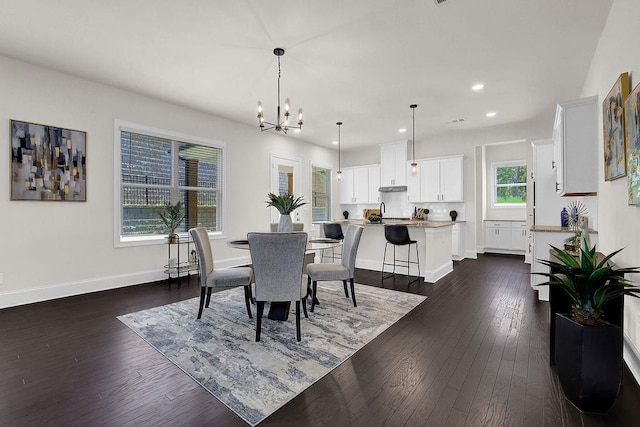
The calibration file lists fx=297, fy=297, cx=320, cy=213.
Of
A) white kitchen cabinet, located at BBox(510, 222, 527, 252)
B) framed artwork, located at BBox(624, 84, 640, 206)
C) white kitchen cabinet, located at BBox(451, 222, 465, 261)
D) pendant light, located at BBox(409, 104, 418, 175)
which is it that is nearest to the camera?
framed artwork, located at BBox(624, 84, 640, 206)

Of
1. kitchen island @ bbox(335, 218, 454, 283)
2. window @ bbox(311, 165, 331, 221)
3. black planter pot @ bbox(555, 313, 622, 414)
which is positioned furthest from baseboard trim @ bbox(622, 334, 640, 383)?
window @ bbox(311, 165, 331, 221)

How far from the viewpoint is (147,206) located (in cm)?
477

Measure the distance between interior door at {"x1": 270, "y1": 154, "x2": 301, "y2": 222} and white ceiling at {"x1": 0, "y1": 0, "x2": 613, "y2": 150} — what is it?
6.49 feet

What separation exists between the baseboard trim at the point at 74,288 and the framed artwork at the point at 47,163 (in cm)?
112

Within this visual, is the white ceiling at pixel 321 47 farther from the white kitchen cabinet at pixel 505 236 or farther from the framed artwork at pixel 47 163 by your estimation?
the white kitchen cabinet at pixel 505 236

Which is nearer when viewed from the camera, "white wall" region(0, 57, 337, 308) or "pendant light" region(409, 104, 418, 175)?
"white wall" region(0, 57, 337, 308)

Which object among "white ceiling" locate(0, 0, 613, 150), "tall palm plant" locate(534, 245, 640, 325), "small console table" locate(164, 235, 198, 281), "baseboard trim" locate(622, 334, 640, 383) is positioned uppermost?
"white ceiling" locate(0, 0, 613, 150)

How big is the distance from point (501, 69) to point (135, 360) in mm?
4990

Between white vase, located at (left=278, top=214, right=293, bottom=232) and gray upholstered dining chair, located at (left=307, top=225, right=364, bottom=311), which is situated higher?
white vase, located at (left=278, top=214, right=293, bottom=232)

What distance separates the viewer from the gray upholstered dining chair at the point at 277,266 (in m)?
2.52

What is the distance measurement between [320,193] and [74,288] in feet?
18.9

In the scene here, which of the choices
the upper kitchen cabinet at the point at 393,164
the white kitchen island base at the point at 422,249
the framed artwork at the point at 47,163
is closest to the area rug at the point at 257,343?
the white kitchen island base at the point at 422,249

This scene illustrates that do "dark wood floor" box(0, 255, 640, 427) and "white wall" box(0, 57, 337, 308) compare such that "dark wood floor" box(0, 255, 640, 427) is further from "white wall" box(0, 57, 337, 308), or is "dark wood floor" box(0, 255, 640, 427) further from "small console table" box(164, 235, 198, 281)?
"small console table" box(164, 235, 198, 281)

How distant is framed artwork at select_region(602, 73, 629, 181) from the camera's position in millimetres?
2215
